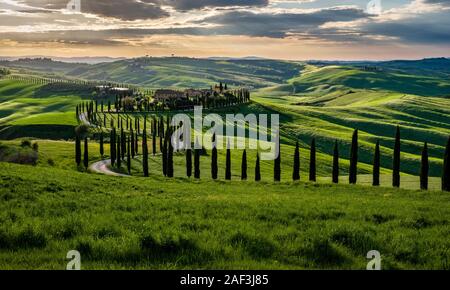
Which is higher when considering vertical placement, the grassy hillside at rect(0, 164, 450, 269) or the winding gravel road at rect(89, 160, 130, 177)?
the grassy hillside at rect(0, 164, 450, 269)

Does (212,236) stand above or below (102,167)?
above

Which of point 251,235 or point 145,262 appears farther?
point 251,235

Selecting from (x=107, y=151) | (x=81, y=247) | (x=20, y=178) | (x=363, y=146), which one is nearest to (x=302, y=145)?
(x=363, y=146)

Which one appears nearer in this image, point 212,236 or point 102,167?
point 212,236

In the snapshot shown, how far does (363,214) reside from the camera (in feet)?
59.8

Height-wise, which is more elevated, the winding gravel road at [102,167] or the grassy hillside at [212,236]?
the grassy hillside at [212,236]

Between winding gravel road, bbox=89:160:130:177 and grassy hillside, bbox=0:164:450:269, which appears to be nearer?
grassy hillside, bbox=0:164:450:269

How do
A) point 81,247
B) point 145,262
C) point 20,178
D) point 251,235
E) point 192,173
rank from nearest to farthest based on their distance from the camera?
point 145,262, point 81,247, point 251,235, point 20,178, point 192,173

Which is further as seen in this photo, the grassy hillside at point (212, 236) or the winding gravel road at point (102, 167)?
the winding gravel road at point (102, 167)

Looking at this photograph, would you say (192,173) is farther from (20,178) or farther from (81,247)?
(81,247)

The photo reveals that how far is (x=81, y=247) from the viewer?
12.2 metres
